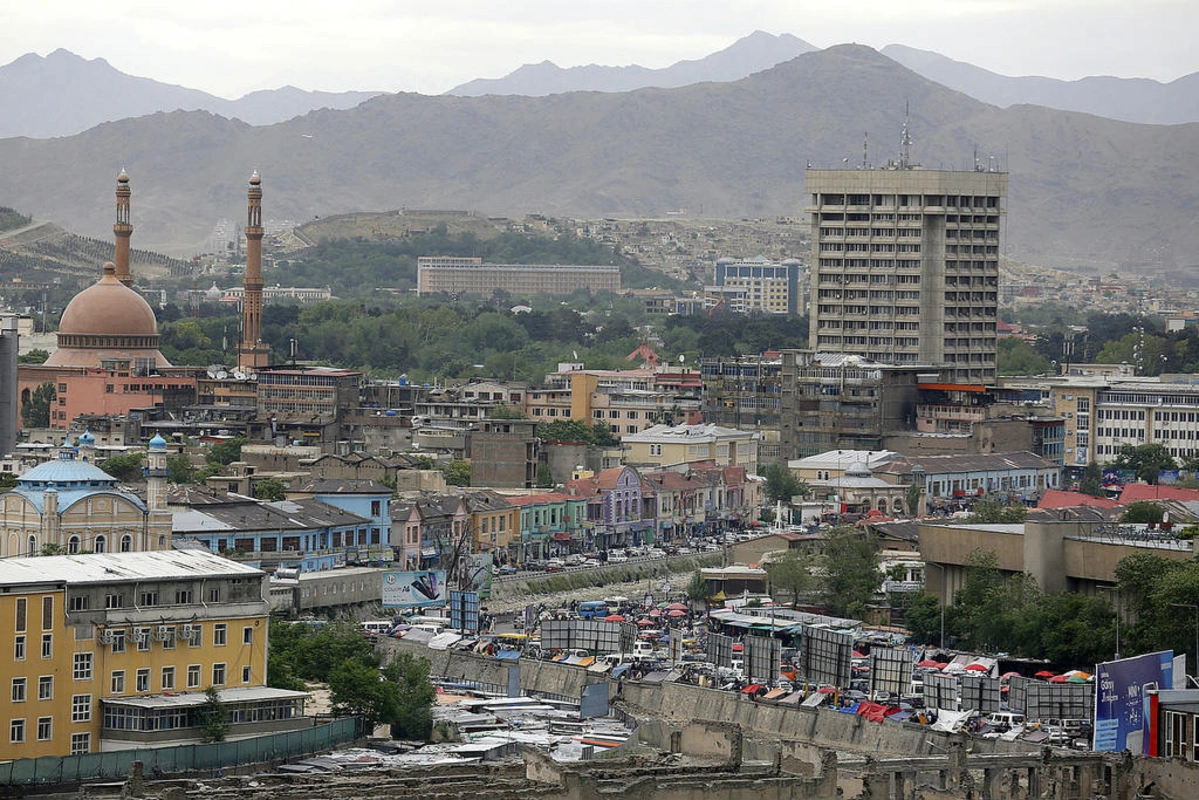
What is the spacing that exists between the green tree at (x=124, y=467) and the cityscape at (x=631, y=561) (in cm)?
19

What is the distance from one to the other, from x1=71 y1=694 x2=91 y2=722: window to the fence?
1.19m

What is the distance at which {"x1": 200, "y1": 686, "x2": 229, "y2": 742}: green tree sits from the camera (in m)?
52.2

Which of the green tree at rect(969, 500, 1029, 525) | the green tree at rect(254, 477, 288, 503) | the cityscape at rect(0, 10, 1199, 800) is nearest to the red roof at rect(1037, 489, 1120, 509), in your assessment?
the cityscape at rect(0, 10, 1199, 800)

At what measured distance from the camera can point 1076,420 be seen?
426ft

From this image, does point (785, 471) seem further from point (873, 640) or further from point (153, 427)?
point (873, 640)

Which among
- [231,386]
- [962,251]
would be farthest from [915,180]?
[231,386]

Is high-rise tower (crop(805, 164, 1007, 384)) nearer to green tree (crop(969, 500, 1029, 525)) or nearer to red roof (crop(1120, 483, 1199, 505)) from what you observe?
red roof (crop(1120, 483, 1199, 505))

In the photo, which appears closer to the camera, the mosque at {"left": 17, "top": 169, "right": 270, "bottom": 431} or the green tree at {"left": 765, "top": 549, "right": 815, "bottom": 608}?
the green tree at {"left": 765, "top": 549, "right": 815, "bottom": 608}

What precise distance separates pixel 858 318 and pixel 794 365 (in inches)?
563

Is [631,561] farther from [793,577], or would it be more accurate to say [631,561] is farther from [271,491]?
[793,577]

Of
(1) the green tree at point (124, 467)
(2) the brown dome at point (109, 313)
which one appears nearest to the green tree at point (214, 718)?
(1) the green tree at point (124, 467)

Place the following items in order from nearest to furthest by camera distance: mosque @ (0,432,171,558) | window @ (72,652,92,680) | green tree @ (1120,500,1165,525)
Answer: window @ (72,652,92,680) → mosque @ (0,432,171,558) → green tree @ (1120,500,1165,525)

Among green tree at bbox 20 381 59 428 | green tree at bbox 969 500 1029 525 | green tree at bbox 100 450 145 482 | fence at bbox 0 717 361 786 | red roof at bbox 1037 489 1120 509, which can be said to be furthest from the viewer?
green tree at bbox 20 381 59 428

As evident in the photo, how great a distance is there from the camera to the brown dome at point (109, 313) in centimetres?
12938
